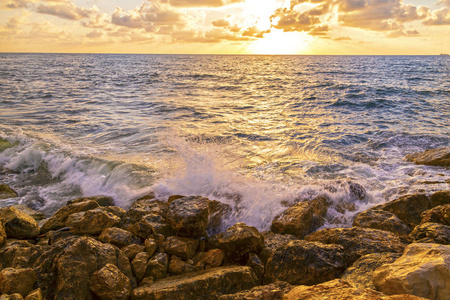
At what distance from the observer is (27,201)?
662cm

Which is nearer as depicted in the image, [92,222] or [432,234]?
[432,234]

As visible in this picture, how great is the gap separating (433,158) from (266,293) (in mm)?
7517

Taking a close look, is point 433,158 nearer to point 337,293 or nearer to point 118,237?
point 337,293

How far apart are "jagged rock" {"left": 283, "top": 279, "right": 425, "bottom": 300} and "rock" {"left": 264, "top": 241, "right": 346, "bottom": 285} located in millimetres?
762

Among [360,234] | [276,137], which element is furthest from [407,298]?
[276,137]

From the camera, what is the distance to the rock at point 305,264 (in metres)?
3.42

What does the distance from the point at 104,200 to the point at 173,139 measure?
14.9 ft

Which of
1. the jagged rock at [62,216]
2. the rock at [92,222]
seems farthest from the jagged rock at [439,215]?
the jagged rock at [62,216]

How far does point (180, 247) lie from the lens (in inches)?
161

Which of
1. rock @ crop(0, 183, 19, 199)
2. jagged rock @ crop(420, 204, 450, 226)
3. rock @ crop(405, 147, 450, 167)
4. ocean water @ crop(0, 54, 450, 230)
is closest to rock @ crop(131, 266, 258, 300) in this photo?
ocean water @ crop(0, 54, 450, 230)

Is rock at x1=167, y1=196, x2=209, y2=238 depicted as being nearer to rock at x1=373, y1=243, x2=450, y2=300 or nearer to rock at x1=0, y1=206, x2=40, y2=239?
rock at x1=0, y1=206, x2=40, y2=239

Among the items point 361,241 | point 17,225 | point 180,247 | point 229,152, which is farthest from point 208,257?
point 229,152

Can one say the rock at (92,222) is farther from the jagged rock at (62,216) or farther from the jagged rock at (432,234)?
the jagged rock at (432,234)

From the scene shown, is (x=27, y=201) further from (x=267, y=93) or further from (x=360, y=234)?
(x=267, y=93)
